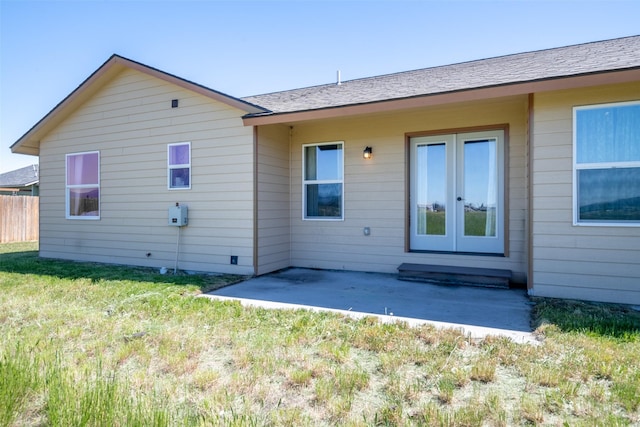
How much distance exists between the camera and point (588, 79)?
13.6 feet

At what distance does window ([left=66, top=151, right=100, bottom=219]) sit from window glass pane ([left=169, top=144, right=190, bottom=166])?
211cm

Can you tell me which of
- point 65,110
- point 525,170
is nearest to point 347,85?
point 525,170

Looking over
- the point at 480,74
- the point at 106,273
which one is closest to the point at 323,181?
the point at 480,74

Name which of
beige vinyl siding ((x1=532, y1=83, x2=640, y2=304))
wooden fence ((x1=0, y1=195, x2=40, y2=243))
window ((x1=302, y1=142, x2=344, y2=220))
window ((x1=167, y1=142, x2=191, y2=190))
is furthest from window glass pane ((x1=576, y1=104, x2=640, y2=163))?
wooden fence ((x1=0, y1=195, x2=40, y2=243))

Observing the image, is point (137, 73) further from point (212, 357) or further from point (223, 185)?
point (212, 357)

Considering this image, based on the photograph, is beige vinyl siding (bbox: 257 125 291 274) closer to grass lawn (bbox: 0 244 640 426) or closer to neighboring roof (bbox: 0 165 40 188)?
grass lawn (bbox: 0 244 640 426)

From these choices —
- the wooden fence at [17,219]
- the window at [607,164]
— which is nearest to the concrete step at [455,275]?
the window at [607,164]

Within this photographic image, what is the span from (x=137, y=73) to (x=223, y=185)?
10.3ft

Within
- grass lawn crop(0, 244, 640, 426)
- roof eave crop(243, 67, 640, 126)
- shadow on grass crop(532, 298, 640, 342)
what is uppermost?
roof eave crop(243, 67, 640, 126)

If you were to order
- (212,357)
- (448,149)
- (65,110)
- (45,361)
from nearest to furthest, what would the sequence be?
1. (45,361)
2. (212,357)
3. (448,149)
4. (65,110)

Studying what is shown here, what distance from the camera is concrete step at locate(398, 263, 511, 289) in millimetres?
5367

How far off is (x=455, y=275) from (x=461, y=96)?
2.65 meters

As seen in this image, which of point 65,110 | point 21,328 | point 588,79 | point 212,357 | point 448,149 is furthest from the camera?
point 65,110

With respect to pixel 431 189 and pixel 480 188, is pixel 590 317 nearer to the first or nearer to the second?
pixel 480 188
